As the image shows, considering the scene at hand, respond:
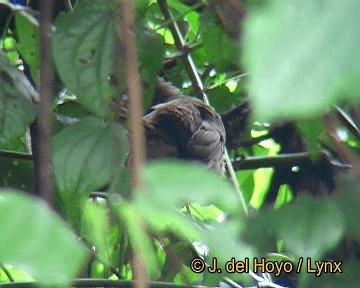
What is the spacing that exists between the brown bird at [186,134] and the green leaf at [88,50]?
1.16 feet

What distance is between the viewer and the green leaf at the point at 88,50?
2.59ft

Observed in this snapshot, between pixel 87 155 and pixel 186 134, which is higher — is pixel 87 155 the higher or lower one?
the higher one

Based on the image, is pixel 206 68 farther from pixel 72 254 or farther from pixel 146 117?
pixel 72 254

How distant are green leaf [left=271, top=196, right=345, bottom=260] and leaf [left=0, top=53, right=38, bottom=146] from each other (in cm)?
52

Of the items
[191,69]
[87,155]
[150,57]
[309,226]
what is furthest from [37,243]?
[191,69]

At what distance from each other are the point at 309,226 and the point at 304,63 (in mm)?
191

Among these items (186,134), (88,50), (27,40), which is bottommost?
(186,134)

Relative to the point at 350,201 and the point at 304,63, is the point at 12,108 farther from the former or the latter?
the point at 304,63

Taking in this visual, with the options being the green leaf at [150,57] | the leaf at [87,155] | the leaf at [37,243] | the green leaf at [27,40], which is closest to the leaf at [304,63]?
the leaf at [37,243]

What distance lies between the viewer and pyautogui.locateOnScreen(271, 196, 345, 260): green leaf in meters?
0.45

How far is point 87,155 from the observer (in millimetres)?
730

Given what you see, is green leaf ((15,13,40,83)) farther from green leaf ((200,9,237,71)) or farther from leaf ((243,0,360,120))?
leaf ((243,0,360,120))

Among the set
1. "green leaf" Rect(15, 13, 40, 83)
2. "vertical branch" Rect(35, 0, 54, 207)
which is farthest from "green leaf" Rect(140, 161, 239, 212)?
"green leaf" Rect(15, 13, 40, 83)

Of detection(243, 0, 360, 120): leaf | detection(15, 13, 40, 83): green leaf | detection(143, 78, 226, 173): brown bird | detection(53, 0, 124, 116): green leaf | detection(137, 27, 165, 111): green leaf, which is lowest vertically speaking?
detection(143, 78, 226, 173): brown bird
